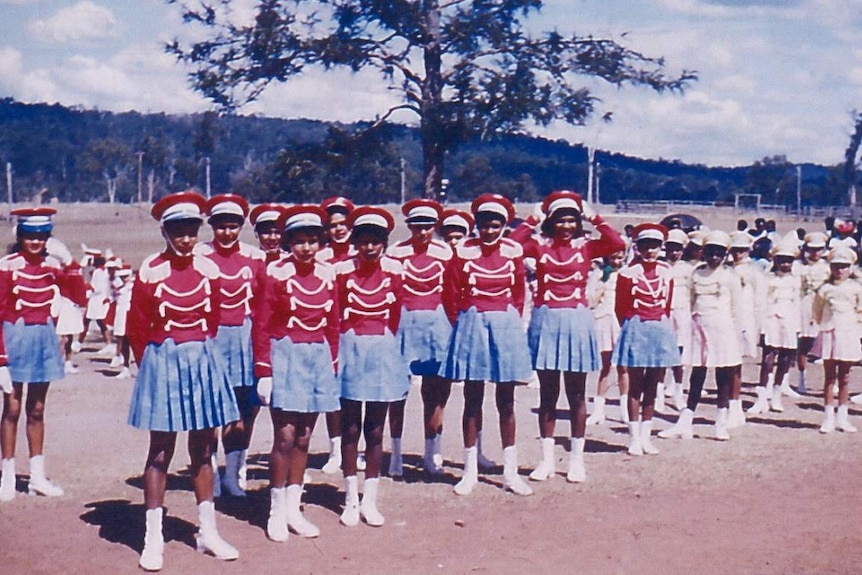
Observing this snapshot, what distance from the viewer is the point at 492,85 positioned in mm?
20688

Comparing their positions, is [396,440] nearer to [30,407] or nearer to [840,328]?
[30,407]

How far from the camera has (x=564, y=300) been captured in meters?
8.71

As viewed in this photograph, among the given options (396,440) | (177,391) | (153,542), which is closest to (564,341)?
(396,440)

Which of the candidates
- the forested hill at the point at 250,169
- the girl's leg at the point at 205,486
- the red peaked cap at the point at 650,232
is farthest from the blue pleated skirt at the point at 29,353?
the forested hill at the point at 250,169

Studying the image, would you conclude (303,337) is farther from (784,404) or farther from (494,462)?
(784,404)

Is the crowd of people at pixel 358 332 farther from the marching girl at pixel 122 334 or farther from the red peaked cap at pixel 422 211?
the marching girl at pixel 122 334

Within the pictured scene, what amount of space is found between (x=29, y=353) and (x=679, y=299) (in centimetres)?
714

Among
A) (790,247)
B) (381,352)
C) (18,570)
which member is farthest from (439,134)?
(18,570)

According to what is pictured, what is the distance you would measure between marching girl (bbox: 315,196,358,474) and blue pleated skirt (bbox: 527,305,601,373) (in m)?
1.68

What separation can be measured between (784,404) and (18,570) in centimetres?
972

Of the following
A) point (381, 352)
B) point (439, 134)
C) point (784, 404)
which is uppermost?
point (439, 134)

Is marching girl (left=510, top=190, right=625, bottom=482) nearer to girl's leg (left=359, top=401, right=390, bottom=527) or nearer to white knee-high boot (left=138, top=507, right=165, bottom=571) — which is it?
girl's leg (left=359, top=401, right=390, bottom=527)

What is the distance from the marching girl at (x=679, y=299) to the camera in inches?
438

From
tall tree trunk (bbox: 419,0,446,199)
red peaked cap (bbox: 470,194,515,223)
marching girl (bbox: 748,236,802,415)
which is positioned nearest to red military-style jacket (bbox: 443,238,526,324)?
red peaked cap (bbox: 470,194,515,223)
